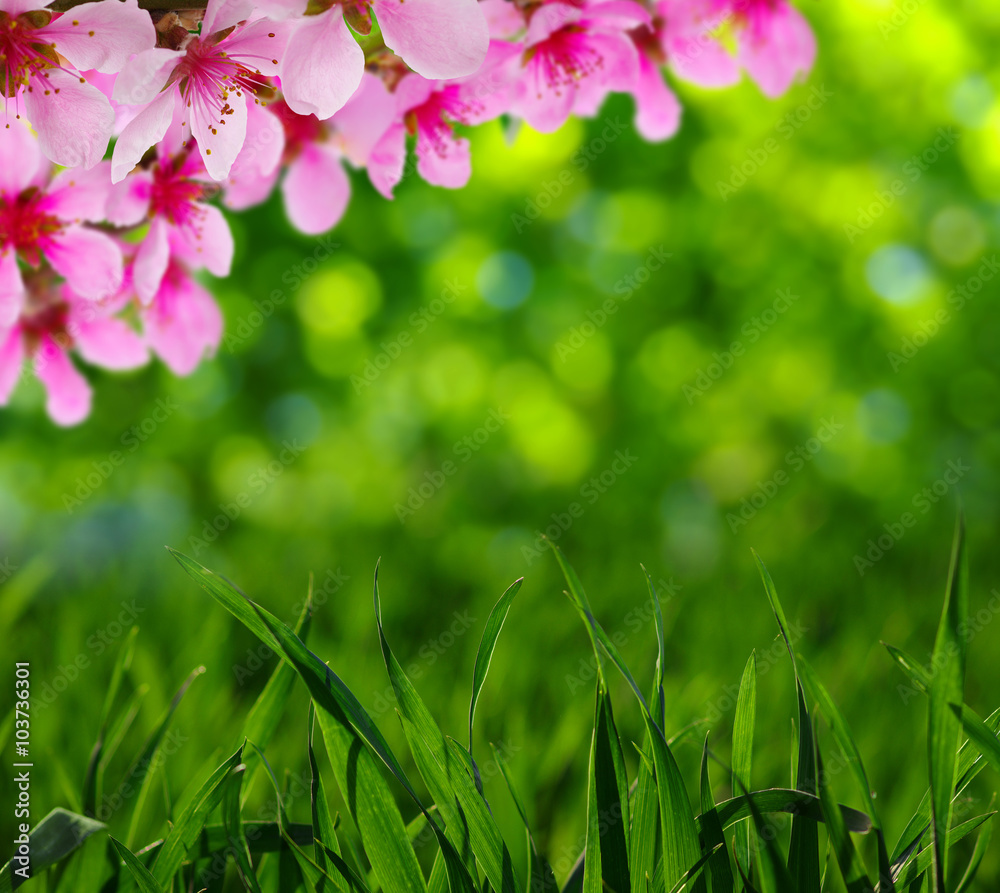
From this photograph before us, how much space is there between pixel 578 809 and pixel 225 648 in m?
0.64

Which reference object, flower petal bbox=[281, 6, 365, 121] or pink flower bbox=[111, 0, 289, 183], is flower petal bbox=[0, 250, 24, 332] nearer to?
pink flower bbox=[111, 0, 289, 183]

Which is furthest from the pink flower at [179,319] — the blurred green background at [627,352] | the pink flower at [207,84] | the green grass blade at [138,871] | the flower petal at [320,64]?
the blurred green background at [627,352]

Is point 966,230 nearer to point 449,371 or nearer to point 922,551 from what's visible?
point 922,551

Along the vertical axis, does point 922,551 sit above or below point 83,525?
below

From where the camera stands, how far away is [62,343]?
2.89 ft

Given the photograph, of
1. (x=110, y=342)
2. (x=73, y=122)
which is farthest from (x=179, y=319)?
(x=73, y=122)

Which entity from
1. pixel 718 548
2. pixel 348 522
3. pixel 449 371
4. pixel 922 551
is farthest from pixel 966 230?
pixel 348 522

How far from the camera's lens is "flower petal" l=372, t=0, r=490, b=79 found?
0.56 m

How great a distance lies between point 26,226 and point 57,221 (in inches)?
0.9

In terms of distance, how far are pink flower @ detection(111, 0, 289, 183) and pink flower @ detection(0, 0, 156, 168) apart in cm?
3

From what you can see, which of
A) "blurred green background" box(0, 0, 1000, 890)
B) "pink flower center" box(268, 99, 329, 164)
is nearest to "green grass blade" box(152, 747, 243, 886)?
"pink flower center" box(268, 99, 329, 164)

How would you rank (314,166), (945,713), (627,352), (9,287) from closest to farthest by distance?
(945,713) → (9,287) → (314,166) → (627,352)

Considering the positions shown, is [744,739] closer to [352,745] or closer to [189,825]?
[352,745]

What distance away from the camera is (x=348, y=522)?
7.02ft
